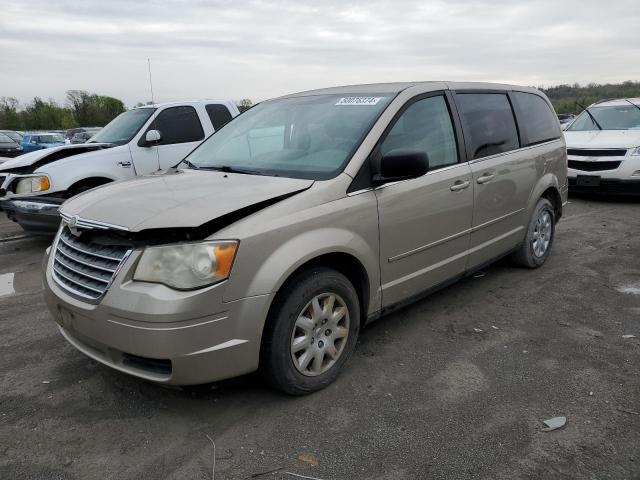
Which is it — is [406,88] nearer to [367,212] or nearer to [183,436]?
[367,212]

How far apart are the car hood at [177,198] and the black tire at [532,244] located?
2.94 m

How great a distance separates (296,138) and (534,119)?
280cm

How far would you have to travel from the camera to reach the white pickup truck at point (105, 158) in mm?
6207

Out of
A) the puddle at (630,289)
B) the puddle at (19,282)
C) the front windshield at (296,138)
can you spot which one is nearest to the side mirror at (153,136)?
the puddle at (19,282)

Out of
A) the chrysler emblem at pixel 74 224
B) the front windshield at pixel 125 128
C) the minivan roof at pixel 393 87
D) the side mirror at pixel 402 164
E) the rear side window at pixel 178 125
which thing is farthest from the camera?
the rear side window at pixel 178 125

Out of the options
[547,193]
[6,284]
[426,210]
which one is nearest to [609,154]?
[547,193]

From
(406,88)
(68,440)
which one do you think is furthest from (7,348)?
(406,88)

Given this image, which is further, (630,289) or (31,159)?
(31,159)

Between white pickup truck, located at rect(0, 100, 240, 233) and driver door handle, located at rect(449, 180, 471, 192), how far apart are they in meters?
4.13

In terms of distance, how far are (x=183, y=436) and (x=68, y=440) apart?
579 mm

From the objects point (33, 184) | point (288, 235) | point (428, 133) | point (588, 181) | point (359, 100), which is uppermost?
point (359, 100)

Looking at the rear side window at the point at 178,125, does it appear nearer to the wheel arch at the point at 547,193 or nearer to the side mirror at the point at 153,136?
the side mirror at the point at 153,136

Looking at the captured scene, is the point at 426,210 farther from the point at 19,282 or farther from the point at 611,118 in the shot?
the point at 611,118

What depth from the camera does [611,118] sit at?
10.1 metres
